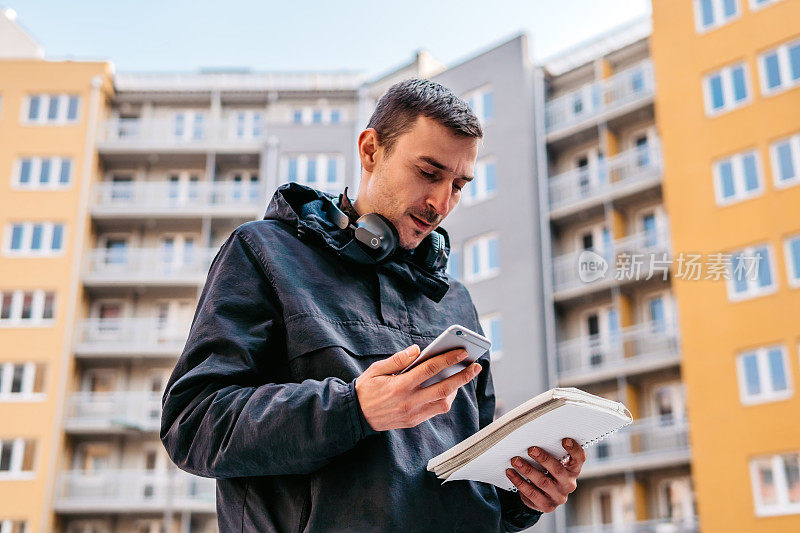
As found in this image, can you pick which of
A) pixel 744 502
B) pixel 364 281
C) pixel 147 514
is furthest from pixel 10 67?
pixel 364 281

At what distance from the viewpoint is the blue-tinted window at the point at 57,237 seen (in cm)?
2061

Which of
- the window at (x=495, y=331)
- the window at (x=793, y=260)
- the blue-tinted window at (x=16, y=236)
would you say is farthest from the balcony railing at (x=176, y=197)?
the window at (x=793, y=260)

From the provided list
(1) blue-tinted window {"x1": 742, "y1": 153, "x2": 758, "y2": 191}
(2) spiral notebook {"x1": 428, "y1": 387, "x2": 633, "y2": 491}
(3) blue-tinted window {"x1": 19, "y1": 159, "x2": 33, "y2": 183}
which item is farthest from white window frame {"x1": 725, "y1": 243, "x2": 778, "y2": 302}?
(3) blue-tinted window {"x1": 19, "y1": 159, "x2": 33, "y2": 183}

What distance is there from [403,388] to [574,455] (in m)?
0.37

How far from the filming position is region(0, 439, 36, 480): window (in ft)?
61.8

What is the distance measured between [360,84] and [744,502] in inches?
519

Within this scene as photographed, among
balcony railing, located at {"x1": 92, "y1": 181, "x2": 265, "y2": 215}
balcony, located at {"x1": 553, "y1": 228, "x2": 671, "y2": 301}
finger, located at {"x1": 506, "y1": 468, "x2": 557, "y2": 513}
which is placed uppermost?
Answer: balcony railing, located at {"x1": 92, "y1": 181, "x2": 265, "y2": 215}

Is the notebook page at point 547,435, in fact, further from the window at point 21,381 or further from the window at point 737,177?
the window at point 21,381

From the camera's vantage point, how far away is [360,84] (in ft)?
74.1

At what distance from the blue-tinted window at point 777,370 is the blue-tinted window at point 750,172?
2.68 m

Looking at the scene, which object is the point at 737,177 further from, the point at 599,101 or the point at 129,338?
the point at 129,338

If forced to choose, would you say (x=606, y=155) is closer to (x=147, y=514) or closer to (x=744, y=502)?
(x=744, y=502)

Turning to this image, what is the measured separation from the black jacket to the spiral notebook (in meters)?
0.06

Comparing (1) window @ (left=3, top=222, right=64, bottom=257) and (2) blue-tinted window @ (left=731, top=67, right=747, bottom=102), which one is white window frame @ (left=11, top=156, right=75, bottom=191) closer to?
(1) window @ (left=3, top=222, right=64, bottom=257)
